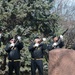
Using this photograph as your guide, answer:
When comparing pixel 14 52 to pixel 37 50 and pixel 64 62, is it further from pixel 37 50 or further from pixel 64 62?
pixel 64 62

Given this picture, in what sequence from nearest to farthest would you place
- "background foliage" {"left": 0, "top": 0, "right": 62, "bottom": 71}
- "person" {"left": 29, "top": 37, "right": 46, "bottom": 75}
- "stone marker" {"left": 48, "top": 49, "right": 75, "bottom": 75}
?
"stone marker" {"left": 48, "top": 49, "right": 75, "bottom": 75}, "person" {"left": 29, "top": 37, "right": 46, "bottom": 75}, "background foliage" {"left": 0, "top": 0, "right": 62, "bottom": 71}

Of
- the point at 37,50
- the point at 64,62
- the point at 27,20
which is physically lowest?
the point at 64,62

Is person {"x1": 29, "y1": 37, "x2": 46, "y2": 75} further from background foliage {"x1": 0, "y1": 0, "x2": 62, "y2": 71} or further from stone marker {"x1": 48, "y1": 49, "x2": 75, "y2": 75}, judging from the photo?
stone marker {"x1": 48, "y1": 49, "x2": 75, "y2": 75}

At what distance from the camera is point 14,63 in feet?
37.4

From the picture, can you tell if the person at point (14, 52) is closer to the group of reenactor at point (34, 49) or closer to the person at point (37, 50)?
the group of reenactor at point (34, 49)

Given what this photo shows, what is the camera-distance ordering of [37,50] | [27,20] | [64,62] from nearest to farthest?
1. [64,62]
2. [37,50]
3. [27,20]

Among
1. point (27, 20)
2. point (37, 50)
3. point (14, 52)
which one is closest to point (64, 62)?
point (37, 50)

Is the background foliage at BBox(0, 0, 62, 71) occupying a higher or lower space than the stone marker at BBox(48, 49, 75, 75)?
higher

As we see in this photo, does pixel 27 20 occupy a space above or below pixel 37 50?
above

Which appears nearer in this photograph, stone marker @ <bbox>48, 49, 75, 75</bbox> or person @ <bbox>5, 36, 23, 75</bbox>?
stone marker @ <bbox>48, 49, 75, 75</bbox>

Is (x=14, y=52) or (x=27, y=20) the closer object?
(x=14, y=52)

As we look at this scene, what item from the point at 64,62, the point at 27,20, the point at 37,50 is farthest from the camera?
the point at 27,20

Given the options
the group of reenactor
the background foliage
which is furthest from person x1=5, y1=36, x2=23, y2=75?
the background foliage

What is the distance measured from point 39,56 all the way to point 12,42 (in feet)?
3.80
